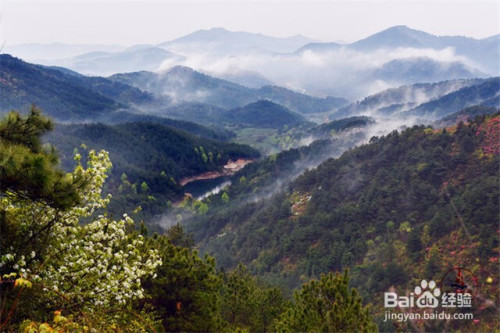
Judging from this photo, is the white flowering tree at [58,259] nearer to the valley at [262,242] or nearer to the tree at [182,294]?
the valley at [262,242]

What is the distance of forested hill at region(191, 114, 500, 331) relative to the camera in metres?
59.8

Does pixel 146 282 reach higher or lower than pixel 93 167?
lower

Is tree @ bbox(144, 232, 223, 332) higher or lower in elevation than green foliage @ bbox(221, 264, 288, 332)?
higher

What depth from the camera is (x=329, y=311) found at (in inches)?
826

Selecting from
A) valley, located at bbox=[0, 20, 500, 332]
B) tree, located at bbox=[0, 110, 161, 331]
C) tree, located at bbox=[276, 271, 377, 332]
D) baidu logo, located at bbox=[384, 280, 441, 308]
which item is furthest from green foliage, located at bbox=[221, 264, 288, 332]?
tree, located at bbox=[0, 110, 161, 331]

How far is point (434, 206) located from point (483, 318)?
40423 mm

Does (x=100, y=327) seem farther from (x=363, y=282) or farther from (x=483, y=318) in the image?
(x=363, y=282)

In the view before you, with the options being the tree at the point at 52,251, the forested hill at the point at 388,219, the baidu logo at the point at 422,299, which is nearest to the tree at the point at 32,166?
the tree at the point at 52,251

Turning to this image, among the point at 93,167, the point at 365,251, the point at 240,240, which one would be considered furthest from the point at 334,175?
the point at 93,167

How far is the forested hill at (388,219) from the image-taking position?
5984 cm

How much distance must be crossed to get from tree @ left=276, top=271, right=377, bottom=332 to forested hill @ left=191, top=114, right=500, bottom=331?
23724 mm

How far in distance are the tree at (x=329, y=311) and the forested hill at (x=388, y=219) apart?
934 inches

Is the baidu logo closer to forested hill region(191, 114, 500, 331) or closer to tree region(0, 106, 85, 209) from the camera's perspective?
forested hill region(191, 114, 500, 331)

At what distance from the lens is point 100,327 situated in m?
11.3
